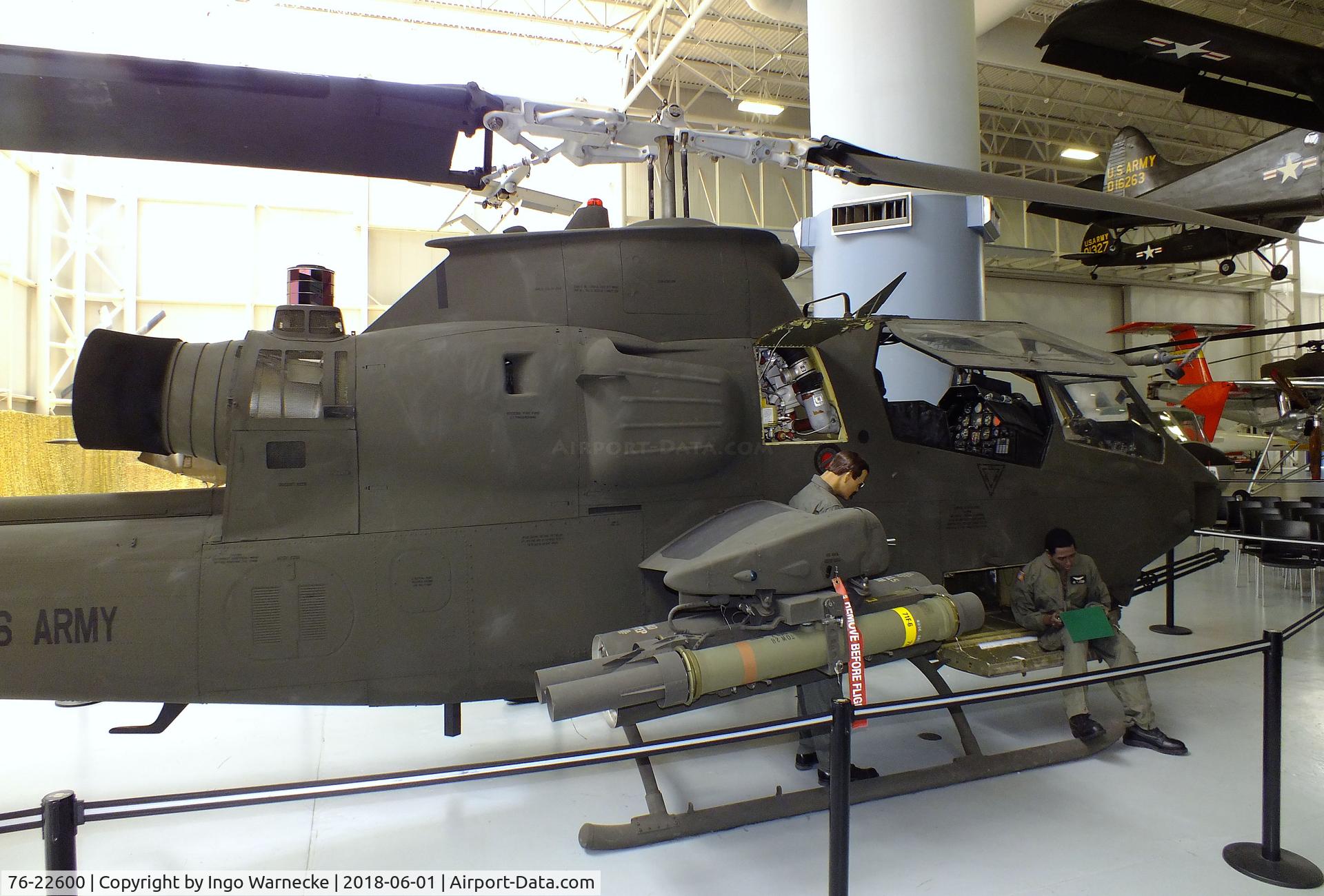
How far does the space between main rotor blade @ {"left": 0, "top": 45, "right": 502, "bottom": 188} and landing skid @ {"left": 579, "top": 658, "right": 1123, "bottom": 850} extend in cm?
288

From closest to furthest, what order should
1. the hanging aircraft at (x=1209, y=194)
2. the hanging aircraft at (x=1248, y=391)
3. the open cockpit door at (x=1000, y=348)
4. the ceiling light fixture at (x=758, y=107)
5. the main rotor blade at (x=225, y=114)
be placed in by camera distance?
1. the main rotor blade at (x=225, y=114)
2. the open cockpit door at (x=1000, y=348)
3. the hanging aircraft at (x=1209, y=194)
4. the hanging aircraft at (x=1248, y=391)
5. the ceiling light fixture at (x=758, y=107)

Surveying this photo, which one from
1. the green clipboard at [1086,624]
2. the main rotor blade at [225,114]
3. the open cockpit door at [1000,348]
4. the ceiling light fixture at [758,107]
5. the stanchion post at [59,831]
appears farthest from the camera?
the ceiling light fixture at [758,107]

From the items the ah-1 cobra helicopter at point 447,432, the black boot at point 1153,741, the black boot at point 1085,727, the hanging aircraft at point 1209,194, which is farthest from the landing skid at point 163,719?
the hanging aircraft at point 1209,194

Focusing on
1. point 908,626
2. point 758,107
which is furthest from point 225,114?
point 758,107

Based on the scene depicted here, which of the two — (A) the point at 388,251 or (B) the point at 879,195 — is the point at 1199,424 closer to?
(B) the point at 879,195

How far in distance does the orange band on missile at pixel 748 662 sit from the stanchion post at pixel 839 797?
0.85m

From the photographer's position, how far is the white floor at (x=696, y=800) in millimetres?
3711

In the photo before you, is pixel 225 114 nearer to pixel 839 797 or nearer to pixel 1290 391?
pixel 839 797

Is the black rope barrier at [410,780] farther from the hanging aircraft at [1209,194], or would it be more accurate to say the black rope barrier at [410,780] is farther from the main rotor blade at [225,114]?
the hanging aircraft at [1209,194]

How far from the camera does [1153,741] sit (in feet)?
16.5

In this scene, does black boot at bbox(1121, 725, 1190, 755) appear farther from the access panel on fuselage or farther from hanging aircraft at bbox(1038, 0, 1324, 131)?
hanging aircraft at bbox(1038, 0, 1324, 131)

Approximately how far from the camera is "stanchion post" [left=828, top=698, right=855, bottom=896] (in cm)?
266

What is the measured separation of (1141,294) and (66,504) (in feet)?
107

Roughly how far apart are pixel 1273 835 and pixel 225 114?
18.1 ft
